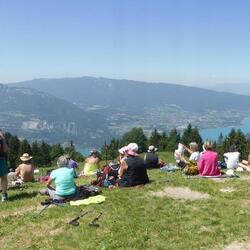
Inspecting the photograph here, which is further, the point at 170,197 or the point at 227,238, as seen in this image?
the point at 170,197

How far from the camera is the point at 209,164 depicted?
73.7ft

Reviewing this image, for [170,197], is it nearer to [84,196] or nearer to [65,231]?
[84,196]

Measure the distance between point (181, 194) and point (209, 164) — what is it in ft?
15.3

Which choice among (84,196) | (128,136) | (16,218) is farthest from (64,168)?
(128,136)

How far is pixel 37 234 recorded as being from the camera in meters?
14.1

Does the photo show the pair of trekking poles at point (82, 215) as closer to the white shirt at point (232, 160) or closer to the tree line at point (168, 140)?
the white shirt at point (232, 160)

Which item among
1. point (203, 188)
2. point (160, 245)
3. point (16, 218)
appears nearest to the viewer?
point (160, 245)

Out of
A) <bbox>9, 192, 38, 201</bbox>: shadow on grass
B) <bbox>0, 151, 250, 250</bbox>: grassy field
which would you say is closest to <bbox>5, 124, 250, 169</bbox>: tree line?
<bbox>9, 192, 38, 201</bbox>: shadow on grass

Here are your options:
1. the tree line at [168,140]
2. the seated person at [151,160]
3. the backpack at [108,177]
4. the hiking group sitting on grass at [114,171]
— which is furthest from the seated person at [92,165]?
the tree line at [168,140]

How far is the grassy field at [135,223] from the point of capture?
12703 millimetres

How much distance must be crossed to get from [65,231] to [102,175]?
7288 mm

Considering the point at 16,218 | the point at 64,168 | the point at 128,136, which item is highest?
the point at 64,168

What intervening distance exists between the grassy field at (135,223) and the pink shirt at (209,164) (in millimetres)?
3630

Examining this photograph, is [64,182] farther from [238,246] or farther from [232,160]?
[232,160]
